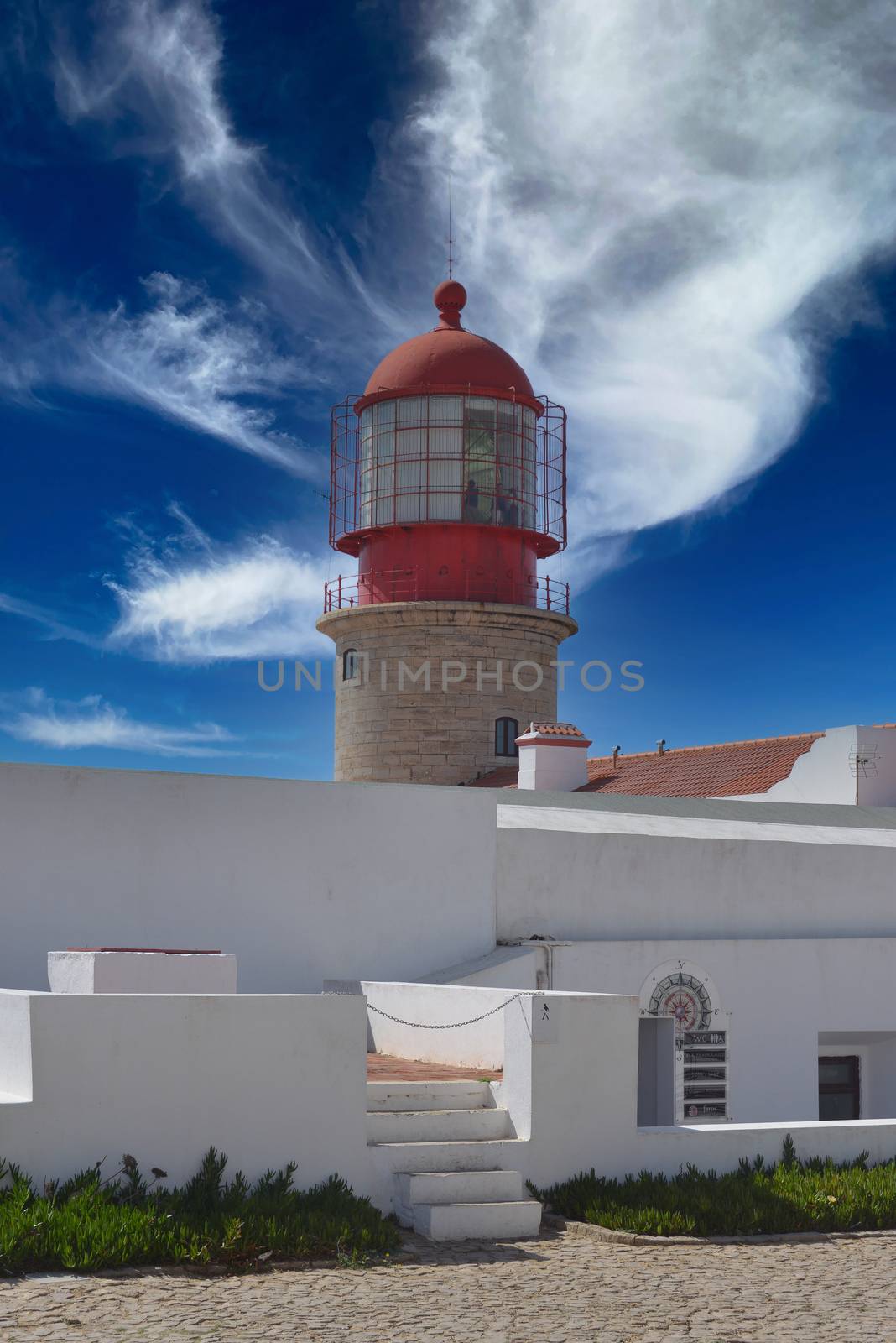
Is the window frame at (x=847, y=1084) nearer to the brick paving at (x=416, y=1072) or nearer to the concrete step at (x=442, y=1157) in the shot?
the brick paving at (x=416, y=1072)

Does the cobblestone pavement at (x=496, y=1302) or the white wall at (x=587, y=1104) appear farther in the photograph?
the white wall at (x=587, y=1104)

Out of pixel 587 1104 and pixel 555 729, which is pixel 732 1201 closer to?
pixel 587 1104

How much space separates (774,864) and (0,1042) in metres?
10.4

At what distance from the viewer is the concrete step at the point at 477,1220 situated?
8672 mm

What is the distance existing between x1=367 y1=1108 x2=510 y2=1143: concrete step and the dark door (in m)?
8.32

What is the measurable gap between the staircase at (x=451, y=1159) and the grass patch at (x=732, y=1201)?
41cm

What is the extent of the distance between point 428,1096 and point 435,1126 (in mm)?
359

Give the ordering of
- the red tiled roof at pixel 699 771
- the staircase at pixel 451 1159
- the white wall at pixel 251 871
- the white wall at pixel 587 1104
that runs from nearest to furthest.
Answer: the staircase at pixel 451 1159
the white wall at pixel 587 1104
the white wall at pixel 251 871
the red tiled roof at pixel 699 771

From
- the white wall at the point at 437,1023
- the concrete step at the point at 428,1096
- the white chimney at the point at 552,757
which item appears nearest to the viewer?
the concrete step at the point at 428,1096

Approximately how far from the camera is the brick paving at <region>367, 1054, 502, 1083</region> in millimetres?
10461

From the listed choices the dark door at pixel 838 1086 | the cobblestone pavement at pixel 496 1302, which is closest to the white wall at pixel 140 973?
the cobblestone pavement at pixel 496 1302

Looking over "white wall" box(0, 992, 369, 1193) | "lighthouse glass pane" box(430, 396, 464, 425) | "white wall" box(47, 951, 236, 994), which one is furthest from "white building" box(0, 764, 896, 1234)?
"lighthouse glass pane" box(430, 396, 464, 425)

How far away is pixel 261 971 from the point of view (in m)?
13.8

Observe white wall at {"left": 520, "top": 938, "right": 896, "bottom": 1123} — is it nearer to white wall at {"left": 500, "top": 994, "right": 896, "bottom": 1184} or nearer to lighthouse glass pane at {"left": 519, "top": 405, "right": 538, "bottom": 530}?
white wall at {"left": 500, "top": 994, "right": 896, "bottom": 1184}
